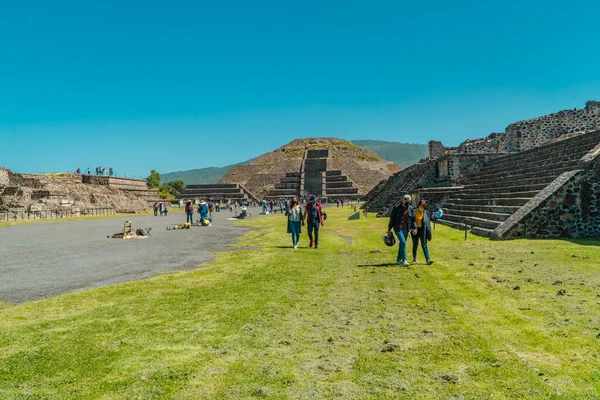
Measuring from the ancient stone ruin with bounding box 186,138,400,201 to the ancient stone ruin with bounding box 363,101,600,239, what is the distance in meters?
40.4

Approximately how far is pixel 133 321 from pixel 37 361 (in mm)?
1374

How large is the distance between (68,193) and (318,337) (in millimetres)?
46184

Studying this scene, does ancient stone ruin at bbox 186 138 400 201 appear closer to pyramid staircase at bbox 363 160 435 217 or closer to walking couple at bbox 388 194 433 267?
pyramid staircase at bbox 363 160 435 217

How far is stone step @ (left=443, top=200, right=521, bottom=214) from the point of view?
14212 mm

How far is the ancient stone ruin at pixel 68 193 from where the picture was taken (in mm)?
38562

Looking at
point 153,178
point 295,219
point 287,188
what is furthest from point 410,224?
point 153,178

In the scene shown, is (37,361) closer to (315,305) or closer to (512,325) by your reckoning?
(315,305)

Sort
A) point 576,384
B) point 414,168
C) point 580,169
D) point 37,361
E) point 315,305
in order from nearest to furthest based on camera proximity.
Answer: point 576,384 → point 37,361 → point 315,305 → point 580,169 → point 414,168

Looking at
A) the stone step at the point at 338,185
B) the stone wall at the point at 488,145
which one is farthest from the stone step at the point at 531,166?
the stone step at the point at 338,185

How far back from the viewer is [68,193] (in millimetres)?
44250

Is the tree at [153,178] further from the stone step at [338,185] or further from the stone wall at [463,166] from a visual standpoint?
the stone wall at [463,166]

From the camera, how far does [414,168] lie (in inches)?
1245

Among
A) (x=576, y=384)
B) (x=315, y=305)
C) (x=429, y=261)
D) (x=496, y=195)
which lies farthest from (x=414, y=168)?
(x=576, y=384)

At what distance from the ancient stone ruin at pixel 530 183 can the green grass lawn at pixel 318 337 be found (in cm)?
462
